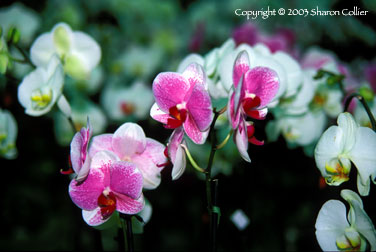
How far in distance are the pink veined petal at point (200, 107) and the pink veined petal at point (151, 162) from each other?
10cm

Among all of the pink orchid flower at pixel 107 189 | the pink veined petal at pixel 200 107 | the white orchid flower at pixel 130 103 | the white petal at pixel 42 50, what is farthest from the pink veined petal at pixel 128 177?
the white orchid flower at pixel 130 103

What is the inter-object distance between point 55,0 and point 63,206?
884 mm

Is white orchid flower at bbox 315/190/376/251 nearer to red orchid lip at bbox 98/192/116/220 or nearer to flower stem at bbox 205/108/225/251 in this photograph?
flower stem at bbox 205/108/225/251

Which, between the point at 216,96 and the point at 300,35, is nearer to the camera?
the point at 216,96

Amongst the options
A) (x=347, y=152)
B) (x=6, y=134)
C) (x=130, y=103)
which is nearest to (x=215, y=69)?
(x=347, y=152)

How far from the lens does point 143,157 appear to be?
601 millimetres

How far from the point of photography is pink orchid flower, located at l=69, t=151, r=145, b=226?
1.72 ft

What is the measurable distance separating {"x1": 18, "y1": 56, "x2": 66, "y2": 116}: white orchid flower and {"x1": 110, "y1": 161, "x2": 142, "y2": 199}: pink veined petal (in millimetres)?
A: 227

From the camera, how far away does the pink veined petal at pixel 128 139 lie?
0.57 metres

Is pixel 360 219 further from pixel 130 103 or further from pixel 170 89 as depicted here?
pixel 130 103

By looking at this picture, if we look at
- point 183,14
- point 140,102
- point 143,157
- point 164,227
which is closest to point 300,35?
point 183,14

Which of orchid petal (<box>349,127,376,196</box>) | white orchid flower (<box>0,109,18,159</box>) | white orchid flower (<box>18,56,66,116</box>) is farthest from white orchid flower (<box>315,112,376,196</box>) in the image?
white orchid flower (<box>0,109,18,159</box>)

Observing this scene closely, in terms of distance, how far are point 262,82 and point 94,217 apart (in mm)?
298

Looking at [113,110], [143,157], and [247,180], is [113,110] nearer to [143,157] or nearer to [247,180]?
[247,180]
